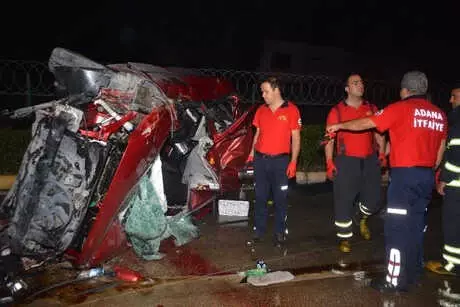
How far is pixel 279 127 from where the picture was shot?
5.00 meters

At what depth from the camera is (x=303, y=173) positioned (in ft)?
28.0

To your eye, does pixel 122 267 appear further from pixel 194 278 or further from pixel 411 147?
pixel 411 147

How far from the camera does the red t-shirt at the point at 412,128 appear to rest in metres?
4.04

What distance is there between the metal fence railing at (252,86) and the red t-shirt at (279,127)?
1.41 m

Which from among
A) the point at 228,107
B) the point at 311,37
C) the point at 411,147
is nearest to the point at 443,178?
the point at 411,147

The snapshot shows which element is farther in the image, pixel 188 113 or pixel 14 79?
pixel 14 79

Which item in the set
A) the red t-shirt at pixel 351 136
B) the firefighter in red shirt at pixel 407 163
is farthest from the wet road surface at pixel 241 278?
the red t-shirt at pixel 351 136

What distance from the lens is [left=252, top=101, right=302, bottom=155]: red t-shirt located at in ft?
16.4

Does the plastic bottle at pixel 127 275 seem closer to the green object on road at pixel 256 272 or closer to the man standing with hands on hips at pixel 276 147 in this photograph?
the green object on road at pixel 256 272

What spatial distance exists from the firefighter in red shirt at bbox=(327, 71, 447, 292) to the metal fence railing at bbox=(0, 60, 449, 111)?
95.2 inches

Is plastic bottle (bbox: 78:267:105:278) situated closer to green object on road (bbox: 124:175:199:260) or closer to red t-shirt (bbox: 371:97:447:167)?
green object on road (bbox: 124:175:199:260)

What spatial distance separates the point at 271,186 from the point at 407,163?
5.56 feet

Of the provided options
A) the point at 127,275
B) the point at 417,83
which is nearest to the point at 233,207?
the point at 127,275

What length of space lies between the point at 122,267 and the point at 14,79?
5.18 meters
